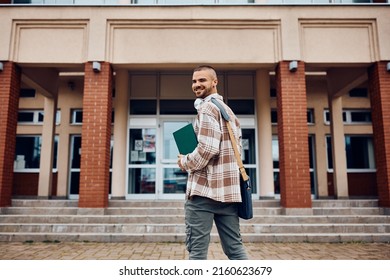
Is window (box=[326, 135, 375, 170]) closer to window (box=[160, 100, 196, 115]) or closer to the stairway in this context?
the stairway

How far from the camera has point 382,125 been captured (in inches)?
291

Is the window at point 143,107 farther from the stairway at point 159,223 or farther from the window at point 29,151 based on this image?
the window at point 29,151

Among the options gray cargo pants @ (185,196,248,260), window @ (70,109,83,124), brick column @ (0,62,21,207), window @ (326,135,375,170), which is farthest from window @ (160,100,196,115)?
gray cargo pants @ (185,196,248,260)

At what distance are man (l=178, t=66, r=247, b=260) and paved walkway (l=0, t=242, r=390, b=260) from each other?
8.52 feet

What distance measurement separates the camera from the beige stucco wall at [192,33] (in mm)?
7605

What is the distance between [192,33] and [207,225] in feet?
20.3

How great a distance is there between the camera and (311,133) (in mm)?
11453

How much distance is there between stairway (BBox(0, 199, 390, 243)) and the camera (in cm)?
606

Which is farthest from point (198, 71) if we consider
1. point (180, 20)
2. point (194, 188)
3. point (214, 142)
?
point (180, 20)

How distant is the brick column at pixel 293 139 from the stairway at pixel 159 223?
46 centimetres

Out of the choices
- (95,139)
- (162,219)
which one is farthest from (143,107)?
(162,219)

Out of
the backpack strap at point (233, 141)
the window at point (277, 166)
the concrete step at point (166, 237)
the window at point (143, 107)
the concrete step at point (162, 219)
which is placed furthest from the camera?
the window at point (277, 166)

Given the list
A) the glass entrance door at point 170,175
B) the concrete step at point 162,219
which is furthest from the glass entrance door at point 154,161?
the concrete step at point 162,219

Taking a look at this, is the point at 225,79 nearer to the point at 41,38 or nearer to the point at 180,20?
the point at 180,20
